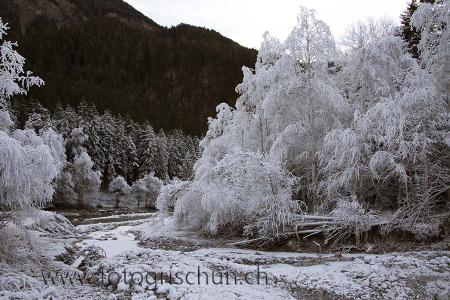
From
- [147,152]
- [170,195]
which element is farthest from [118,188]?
[170,195]

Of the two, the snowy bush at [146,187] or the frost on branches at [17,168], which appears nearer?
the frost on branches at [17,168]

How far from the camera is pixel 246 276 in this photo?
37.6 feet

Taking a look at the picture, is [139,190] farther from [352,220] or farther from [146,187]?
[352,220]

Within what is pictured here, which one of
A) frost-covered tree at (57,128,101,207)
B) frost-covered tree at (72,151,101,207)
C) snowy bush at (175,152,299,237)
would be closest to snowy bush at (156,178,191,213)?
snowy bush at (175,152,299,237)

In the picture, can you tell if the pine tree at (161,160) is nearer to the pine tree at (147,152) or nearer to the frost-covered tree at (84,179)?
the pine tree at (147,152)

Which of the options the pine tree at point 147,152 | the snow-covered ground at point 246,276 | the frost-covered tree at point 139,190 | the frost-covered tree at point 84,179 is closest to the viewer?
the snow-covered ground at point 246,276

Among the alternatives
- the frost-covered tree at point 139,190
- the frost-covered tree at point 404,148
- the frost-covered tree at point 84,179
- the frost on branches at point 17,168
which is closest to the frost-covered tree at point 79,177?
the frost-covered tree at point 84,179

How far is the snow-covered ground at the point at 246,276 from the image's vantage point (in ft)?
31.3

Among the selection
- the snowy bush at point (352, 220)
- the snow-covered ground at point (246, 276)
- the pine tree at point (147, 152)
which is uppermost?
the pine tree at point (147, 152)

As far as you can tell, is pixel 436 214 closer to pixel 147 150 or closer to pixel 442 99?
pixel 442 99

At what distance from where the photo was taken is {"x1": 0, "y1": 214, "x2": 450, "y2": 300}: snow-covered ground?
31.3 ft

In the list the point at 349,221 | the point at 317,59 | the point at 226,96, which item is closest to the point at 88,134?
the point at 317,59

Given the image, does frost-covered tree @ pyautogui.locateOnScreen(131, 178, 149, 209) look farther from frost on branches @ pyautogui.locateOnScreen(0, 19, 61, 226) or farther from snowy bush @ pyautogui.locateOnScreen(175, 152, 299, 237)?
frost on branches @ pyautogui.locateOnScreen(0, 19, 61, 226)

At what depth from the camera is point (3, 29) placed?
11555mm
